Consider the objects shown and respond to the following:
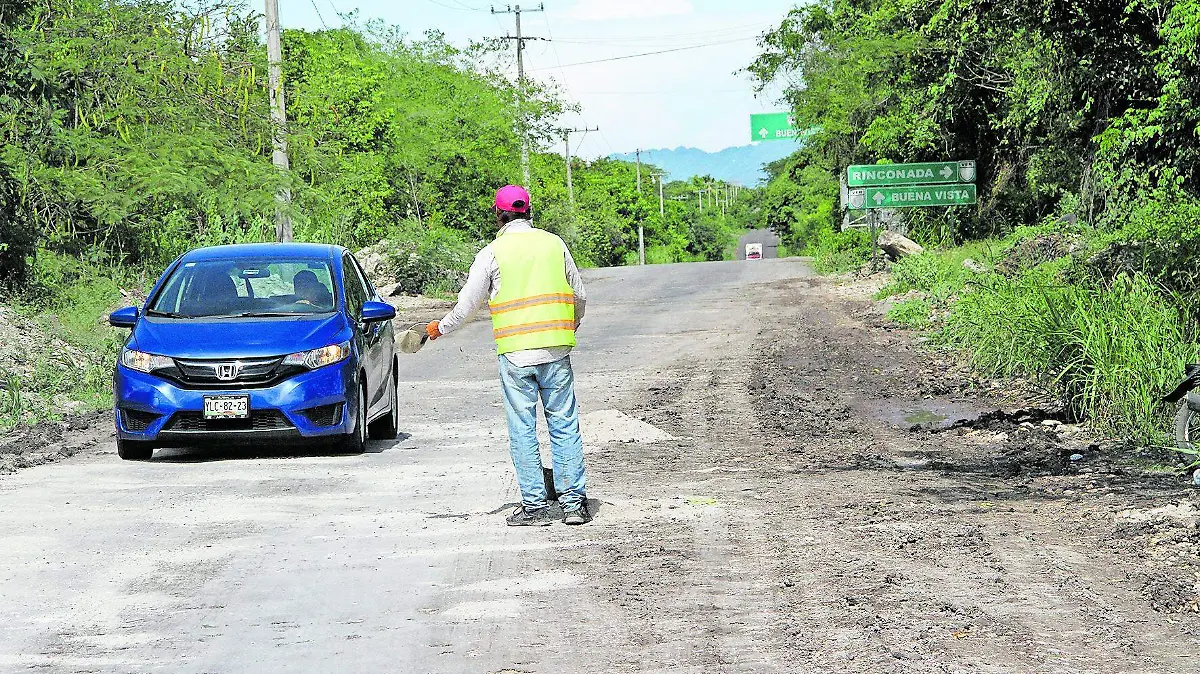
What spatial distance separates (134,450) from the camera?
10.6 m

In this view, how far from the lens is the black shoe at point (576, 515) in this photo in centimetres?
770

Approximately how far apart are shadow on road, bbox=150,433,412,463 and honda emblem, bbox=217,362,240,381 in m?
0.76

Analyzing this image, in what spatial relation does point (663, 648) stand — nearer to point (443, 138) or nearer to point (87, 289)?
point (87, 289)

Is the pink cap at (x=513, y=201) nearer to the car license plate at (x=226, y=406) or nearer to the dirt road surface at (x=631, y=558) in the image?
the dirt road surface at (x=631, y=558)

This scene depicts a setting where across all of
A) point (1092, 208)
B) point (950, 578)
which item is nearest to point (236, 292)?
point (950, 578)

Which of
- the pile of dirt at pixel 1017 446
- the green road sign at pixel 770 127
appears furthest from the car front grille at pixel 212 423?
the green road sign at pixel 770 127

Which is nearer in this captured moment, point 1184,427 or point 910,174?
point 1184,427

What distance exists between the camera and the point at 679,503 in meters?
8.32

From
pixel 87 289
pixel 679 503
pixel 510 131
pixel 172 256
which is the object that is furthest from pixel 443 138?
pixel 679 503

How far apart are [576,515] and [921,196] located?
28.6 m

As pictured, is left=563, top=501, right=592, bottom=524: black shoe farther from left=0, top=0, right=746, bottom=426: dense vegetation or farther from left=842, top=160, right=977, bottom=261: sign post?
left=842, top=160, right=977, bottom=261: sign post

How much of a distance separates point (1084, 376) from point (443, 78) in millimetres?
40605

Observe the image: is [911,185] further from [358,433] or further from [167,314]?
[167,314]

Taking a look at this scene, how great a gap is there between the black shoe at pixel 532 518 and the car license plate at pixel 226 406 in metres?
3.15
